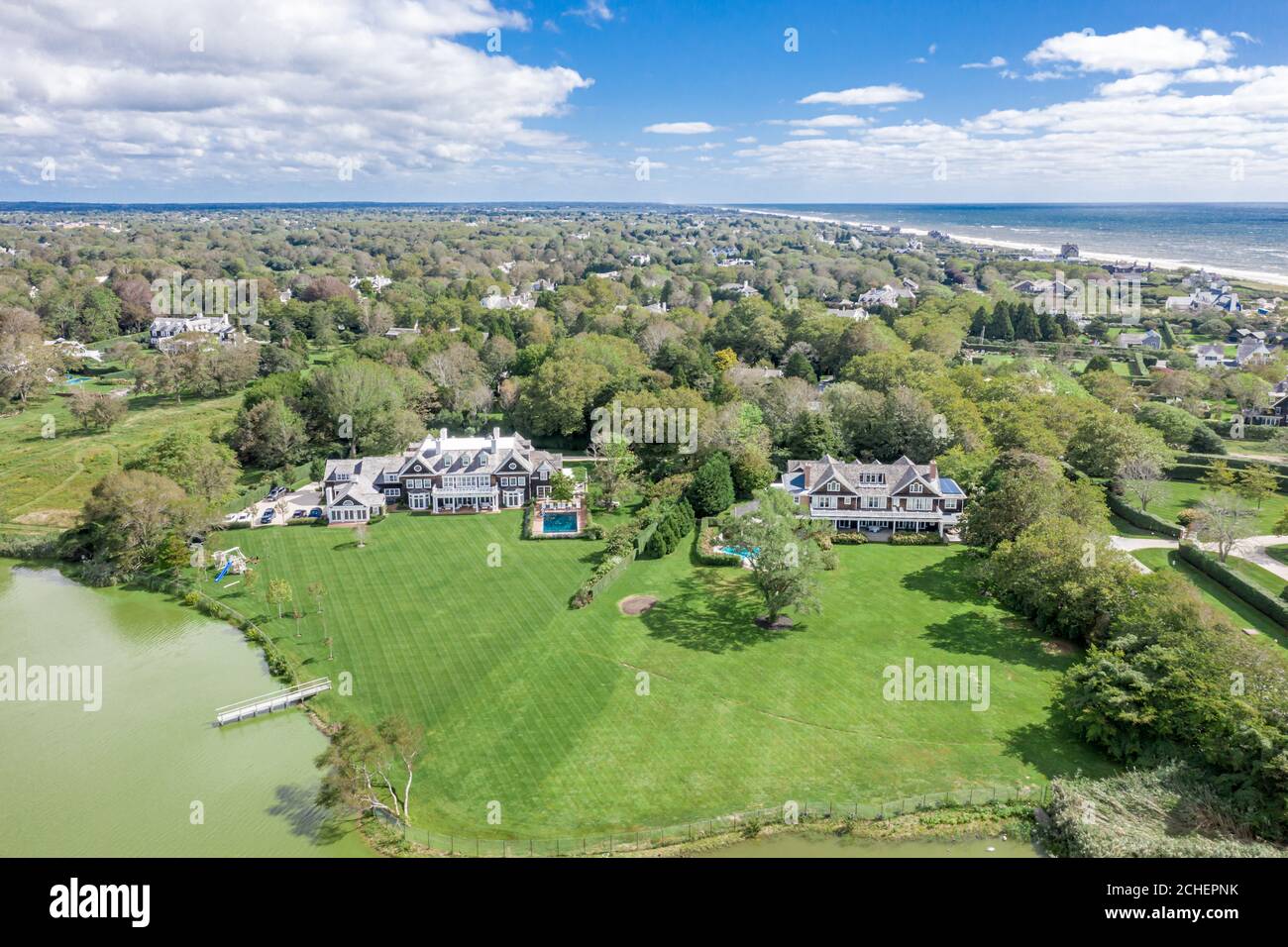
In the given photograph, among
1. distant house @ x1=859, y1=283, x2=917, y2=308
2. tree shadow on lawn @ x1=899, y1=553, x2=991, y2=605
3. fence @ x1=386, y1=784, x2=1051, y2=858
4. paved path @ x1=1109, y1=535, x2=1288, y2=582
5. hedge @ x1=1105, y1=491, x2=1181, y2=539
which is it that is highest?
distant house @ x1=859, y1=283, x2=917, y2=308

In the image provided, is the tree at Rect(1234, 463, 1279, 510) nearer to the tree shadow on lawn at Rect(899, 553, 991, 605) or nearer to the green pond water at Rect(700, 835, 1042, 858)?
the tree shadow on lawn at Rect(899, 553, 991, 605)

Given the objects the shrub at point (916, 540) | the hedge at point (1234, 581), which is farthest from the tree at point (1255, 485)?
the shrub at point (916, 540)

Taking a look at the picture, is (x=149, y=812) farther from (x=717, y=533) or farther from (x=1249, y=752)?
(x=1249, y=752)

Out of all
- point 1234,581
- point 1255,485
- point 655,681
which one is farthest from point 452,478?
point 1255,485

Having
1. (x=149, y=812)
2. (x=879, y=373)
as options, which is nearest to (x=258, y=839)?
(x=149, y=812)

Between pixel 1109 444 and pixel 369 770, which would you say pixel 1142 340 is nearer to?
pixel 1109 444

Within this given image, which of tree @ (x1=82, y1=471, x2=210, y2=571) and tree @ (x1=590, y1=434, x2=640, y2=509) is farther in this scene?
tree @ (x1=590, y1=434, x2=640, y2=509)

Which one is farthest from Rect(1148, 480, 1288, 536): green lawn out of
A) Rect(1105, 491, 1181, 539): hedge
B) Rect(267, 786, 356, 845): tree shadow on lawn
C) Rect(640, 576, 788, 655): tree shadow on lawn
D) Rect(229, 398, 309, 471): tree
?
Rect(229, 398, 309, 471): tree
